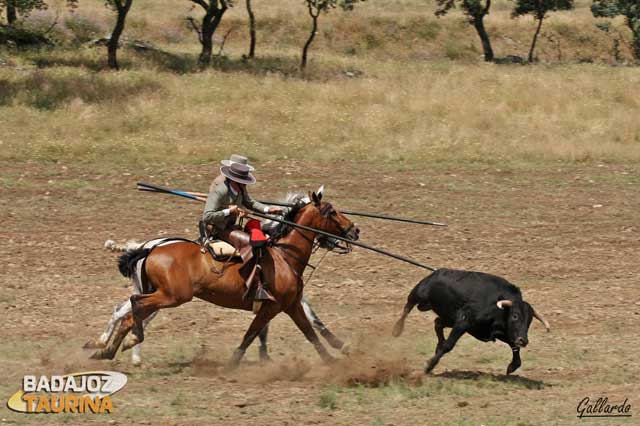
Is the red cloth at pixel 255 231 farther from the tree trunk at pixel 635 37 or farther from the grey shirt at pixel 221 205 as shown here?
the tree trunk at pixel 635 37

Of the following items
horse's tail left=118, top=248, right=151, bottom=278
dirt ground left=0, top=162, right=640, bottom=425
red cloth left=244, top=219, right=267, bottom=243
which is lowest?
dirt ground left=0, top=162, right=640, bottom=425

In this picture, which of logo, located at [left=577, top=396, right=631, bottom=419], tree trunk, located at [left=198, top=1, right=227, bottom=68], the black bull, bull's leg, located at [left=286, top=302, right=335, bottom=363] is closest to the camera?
logo, located at [left=577, top=396, right=631, bottom=419]

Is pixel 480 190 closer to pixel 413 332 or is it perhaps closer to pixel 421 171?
pixel 421 171

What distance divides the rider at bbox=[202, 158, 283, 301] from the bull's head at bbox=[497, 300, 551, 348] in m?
2.49

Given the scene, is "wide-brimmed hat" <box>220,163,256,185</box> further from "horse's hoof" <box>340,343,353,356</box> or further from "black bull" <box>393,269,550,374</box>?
"black bull" <box>393,269,550,374</box>

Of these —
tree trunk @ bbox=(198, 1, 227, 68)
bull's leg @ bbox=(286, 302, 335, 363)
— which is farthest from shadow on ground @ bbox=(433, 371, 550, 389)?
tree trunk @ bbox=(198, 1, 227, 68)

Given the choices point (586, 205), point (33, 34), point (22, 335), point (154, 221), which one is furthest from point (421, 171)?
point (33, 34)

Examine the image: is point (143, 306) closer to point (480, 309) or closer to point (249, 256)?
point (249, 256)

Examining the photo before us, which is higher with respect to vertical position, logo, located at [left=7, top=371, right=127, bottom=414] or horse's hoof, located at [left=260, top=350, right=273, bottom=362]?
logo, located at [left=7, top=371, right=127, bottom=414]

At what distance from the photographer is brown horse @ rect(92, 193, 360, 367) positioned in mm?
10680

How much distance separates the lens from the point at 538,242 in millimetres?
17453

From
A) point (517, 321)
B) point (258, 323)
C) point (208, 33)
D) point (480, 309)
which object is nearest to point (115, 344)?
point (258, 323)

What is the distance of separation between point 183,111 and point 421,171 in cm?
687

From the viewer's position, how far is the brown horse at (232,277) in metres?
10.7
